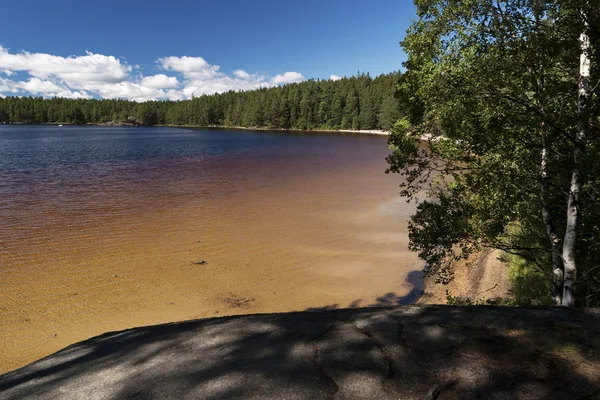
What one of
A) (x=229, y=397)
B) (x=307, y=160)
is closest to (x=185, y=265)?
(x=229, y=397)

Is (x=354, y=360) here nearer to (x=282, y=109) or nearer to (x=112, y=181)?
(x=112, y=181)

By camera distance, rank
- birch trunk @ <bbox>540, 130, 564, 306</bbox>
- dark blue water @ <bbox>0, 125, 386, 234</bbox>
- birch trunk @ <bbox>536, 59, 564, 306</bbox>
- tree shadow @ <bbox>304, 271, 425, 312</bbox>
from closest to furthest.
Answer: birch trunk @ <bbox>536, 59, 564, 306</bbox>
birch trunk @ <bbox>540, 130, 564, 306</bbox>
tree shadow @ <bbox>304, 271, 425, 312</bbox>
dark blue water @ <bbox>0, 125, 386, 234</bbox>

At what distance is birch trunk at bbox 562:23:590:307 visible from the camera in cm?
591

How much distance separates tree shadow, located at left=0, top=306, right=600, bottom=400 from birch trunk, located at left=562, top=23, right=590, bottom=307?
250 centimetres

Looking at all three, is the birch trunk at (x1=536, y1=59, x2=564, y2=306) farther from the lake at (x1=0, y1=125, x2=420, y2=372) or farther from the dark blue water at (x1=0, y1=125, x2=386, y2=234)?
the dark blue water at (x1=0, y1=125, x2=386, y2=234)

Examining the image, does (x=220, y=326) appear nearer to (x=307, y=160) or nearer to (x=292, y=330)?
(x=292, y=330)

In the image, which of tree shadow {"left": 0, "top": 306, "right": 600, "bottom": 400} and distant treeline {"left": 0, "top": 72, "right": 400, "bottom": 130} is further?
distant treeline {"left": 0, "top": 72, "right": 400, "bottom": 130}

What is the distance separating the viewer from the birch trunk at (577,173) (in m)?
5.91

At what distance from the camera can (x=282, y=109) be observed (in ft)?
481

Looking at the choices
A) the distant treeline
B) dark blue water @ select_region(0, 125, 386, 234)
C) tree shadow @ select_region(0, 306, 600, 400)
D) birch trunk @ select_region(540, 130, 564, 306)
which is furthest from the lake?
the distant treeline

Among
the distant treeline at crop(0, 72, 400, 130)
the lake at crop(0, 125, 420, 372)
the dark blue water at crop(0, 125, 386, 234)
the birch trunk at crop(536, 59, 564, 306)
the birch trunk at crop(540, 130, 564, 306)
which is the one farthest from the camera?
the distant treeline at crop(0, 72, 400, 130)

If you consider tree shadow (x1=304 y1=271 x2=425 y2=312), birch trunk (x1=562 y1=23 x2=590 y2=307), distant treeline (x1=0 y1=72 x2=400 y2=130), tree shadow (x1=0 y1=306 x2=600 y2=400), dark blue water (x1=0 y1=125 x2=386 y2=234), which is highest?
distant treeline (x1=0 y1=72 x2=400 y2=130)

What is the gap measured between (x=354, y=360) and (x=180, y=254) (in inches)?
494

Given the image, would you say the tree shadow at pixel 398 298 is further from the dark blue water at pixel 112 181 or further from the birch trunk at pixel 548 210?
the dark blue water at pixel 112 181
